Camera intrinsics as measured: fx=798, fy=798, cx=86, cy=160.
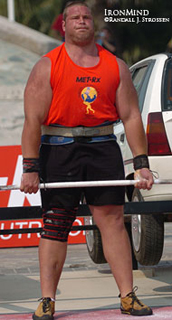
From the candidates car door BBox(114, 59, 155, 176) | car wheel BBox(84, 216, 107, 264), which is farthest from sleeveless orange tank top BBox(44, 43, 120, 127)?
car wheel BBox(84, 216, 107, 264)

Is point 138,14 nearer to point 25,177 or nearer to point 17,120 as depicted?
point 17,120

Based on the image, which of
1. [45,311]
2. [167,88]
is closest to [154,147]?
[167,88]

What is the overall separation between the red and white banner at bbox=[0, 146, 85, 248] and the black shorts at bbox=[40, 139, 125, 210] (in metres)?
4.40

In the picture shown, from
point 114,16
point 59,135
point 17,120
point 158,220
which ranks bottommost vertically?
point 158,220

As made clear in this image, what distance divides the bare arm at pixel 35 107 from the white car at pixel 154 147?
1.47 meters

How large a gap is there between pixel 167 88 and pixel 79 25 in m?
1.81

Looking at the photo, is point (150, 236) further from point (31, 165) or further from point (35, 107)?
point (35, 107)

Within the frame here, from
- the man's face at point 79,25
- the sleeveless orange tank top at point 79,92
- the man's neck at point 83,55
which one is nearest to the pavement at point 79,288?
the sleeveless orange tank top at point 79,92

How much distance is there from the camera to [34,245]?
9.24 meters

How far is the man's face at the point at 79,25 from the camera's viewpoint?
4.83 m

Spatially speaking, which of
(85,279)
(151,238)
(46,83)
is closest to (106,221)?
(46,83)

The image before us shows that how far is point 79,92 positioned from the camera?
4738 millimetres

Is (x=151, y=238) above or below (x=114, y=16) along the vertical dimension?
below

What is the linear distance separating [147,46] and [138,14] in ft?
8.48
